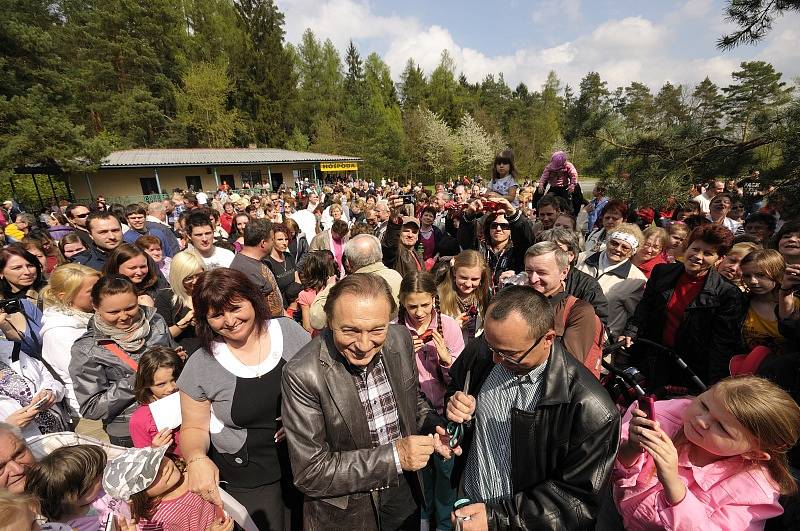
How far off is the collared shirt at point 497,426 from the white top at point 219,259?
12.6 feet

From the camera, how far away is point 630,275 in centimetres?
396

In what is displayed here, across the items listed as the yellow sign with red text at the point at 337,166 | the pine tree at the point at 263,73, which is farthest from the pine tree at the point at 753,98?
the pine tree at the point at 263,73

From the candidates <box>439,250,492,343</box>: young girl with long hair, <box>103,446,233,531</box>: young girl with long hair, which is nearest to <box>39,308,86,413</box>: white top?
<box>103,446,233,531</box>: young girl with long hair

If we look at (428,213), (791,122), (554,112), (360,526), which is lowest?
(360,526)

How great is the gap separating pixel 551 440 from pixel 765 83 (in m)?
4.77

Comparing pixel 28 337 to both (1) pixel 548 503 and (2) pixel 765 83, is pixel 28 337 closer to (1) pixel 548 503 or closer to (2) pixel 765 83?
(1) pixel 548 503

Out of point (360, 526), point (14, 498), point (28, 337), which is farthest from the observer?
point (28, 337)

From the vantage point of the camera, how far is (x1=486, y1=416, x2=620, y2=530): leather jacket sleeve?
5.25 ft

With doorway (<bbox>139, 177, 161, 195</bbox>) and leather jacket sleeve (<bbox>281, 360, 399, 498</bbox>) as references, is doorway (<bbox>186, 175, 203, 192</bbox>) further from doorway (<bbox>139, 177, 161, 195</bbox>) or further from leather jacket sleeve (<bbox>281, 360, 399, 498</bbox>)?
leather jacket sleeve (<bbox>281, 360, 399, 498</bbox>)

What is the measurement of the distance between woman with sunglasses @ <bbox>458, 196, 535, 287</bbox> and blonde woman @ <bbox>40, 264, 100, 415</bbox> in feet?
12.3

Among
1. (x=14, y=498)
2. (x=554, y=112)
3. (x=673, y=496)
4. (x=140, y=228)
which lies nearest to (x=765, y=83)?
(x=673, y=496)

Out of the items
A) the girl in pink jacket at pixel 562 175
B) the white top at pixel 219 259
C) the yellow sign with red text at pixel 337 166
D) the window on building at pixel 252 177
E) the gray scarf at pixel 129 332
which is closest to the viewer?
the gray scarf at pixel 129 332

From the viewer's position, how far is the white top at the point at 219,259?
4.72 metres

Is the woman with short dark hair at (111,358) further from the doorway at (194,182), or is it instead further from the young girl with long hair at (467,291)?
the doorway at (194,182)
